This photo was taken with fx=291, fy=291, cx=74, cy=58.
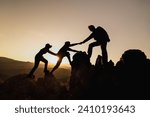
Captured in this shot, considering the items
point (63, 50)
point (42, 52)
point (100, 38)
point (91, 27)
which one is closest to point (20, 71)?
point (42, 52)

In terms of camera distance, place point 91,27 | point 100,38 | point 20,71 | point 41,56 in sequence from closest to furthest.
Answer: point 100,38
point 91,27
point 41,56
point 20,71

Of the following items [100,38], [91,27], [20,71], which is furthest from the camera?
[20,71]

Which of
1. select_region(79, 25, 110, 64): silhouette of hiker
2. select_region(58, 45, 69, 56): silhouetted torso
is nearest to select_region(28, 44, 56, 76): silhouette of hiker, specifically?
select_region(58, 45, 69, 56): silhouetted torso

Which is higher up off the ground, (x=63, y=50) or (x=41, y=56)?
(x=63, y=50)

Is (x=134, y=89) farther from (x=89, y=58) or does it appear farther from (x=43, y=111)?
(x=43, y=111)

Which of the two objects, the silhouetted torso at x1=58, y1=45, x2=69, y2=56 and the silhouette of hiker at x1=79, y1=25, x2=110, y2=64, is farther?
the silhouetted torso at x1=58, y1=45, x2=69, y2=56

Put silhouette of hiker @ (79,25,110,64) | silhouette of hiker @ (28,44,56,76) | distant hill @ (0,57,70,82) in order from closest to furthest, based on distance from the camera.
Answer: silhouette of hiker @ (79,25,110,64) < silhouette of hiker @ (28,44,56,76) < distant hill @ (0,57,70,82)

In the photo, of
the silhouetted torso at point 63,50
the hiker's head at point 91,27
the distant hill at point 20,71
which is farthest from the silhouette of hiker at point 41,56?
the distant hill at point 20,71

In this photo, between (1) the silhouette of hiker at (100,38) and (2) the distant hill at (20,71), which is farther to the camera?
(2) the distant hill at (20,71)

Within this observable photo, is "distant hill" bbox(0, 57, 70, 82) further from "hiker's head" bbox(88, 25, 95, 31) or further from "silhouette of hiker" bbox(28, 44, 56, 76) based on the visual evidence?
"hiker's head" bbox(88, 25, 95, 31)

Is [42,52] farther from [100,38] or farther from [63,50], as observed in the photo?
[100,38]

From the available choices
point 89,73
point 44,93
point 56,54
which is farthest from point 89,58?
point 44,93

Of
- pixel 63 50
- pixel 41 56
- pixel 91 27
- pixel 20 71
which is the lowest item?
pixel 41 56

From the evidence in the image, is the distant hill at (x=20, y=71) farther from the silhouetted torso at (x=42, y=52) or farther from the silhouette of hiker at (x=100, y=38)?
the silhouette of hiker at (x=100, y=38)
